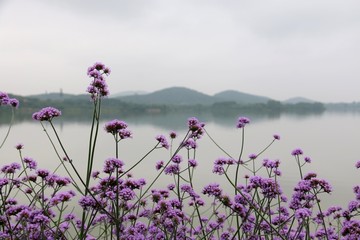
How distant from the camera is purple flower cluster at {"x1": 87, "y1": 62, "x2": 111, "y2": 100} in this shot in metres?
3.37

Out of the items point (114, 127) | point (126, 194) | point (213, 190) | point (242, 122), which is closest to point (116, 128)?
point (114, 127)

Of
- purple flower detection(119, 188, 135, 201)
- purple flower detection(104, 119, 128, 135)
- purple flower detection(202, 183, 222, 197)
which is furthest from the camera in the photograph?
purple flower detection(202, 183, 222, 197)

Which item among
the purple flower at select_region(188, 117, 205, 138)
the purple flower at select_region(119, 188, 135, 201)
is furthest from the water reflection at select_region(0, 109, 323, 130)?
the purple flower at select_region(119, 188, 135, 201)

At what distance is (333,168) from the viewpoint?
22344 millimetres

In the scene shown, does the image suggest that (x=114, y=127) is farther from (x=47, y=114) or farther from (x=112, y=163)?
(x=47, y=114)

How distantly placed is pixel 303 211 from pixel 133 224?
2.21 meters

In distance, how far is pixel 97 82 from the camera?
3.37 metres

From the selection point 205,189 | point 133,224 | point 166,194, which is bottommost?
point 133,224

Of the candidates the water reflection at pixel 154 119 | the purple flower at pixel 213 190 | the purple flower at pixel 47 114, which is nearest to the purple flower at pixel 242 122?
the purple flower at pixel 213 190

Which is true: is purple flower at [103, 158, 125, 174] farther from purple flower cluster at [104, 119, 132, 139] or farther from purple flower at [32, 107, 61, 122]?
purple flower at [32, 107, 61, 122]

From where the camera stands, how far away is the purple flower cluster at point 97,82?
3.37 m

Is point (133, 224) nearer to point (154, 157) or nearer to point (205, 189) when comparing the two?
point (205, 189)

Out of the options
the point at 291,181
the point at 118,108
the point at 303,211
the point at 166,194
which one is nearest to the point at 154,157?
the point at 291,181

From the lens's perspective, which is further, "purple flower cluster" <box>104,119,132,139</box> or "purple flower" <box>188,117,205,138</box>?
"purple flower" <box>188,117,205,138</box>
